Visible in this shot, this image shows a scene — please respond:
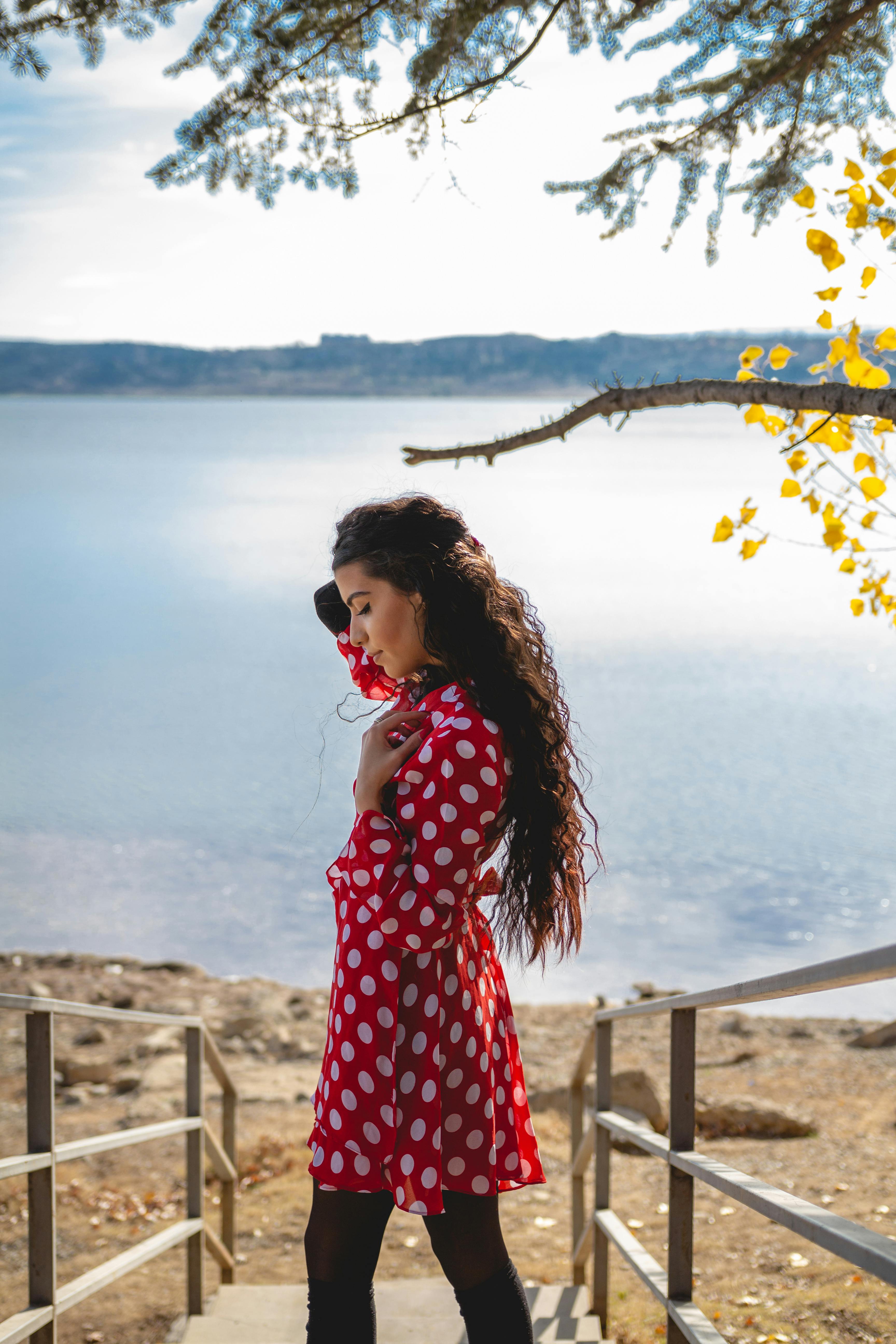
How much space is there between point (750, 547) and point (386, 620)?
140cm

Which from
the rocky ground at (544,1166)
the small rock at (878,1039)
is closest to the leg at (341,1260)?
the rocky ground at (544,1166)

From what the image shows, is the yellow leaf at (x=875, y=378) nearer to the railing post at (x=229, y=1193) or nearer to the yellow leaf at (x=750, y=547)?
the yellow leaf at (x=750, y=547)

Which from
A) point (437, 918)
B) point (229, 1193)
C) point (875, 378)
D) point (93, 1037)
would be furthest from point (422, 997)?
point (93, 1037)

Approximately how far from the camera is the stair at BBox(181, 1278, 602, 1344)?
273cm

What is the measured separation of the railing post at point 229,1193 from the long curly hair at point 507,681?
233cm

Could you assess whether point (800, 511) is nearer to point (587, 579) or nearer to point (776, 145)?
point (587, 579)

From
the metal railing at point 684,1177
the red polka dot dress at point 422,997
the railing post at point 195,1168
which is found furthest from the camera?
the railing post at point 195,1168

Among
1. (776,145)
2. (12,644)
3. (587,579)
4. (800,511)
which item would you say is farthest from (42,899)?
(800,511)

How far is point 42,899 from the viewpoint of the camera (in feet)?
45.1

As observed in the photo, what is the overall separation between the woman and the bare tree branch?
0.71 metres

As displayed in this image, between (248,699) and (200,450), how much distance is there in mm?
108858

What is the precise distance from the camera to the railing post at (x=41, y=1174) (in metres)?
1.95

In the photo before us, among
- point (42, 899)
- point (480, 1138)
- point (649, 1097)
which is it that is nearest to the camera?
point (480, 1138)

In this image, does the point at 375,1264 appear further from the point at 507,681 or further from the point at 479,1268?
the point at 507,681
